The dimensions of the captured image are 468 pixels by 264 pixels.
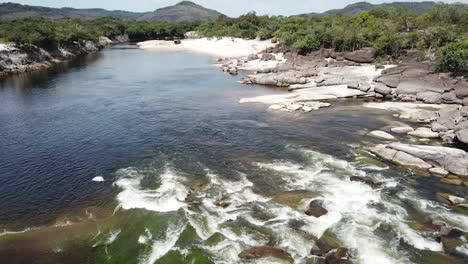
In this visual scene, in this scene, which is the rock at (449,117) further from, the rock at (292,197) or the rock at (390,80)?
the rock at (292,197)

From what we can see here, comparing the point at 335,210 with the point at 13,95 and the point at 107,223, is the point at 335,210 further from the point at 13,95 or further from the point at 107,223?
the point at 13,95

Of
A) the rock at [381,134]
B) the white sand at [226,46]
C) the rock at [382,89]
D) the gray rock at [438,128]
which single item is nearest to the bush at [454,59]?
the rock at [382,89]

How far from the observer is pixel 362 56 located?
87.4 m

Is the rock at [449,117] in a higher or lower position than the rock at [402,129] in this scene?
higher

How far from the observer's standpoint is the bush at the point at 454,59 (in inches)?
2381

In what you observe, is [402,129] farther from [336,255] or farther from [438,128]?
[336,255]

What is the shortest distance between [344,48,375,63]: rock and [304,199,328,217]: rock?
226 ft

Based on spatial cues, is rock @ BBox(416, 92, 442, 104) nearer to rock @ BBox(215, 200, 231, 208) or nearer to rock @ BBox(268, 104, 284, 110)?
rock @ BBox(268, 104, 284, 110)

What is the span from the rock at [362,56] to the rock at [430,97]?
101 feet

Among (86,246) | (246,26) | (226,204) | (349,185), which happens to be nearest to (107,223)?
(86,246)

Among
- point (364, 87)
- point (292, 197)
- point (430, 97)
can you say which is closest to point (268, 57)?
point (364, 87)

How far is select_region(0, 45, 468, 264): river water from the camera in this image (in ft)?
75.4

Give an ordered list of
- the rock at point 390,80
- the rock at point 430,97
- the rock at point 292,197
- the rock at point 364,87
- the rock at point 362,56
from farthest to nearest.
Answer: the rock at point 362,56 < the rock at point 364,87 < the rock at point 390,80 < the rock at point 430,97 < the rock at point 292,197

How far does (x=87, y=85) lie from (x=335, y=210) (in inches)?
2505
